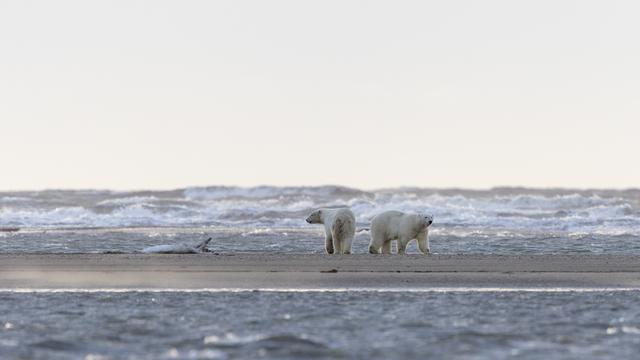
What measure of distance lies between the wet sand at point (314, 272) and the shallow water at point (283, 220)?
5377 millimetres

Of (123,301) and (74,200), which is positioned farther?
(74,200)

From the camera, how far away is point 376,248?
27281mm

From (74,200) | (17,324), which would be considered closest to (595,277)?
(17,324)

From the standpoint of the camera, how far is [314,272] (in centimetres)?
2111

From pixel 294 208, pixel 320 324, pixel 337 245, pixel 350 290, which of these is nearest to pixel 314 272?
pixel 350 290

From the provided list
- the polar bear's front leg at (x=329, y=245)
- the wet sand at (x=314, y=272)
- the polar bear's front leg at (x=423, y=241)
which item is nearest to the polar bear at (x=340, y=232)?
the polar bear's front leg at (x=329, y=245)

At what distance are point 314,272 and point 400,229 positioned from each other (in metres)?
6.10

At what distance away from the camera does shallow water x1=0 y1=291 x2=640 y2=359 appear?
12445 mm

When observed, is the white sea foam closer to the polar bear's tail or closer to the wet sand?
the wet sand

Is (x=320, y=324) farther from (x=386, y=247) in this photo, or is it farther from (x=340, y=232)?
(x=386, y=247)

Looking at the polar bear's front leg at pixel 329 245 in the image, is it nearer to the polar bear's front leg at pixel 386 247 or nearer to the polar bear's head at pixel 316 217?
the polar bear's front leg at pixel 386 247

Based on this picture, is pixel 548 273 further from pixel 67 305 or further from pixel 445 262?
pixel 67 305

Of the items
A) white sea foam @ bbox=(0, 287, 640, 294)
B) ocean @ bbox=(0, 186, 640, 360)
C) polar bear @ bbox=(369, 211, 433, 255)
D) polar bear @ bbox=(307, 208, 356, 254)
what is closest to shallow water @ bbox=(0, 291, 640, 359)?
ocean @ bbox=(0, 186, 640, 360)

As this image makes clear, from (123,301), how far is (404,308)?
140 inches
